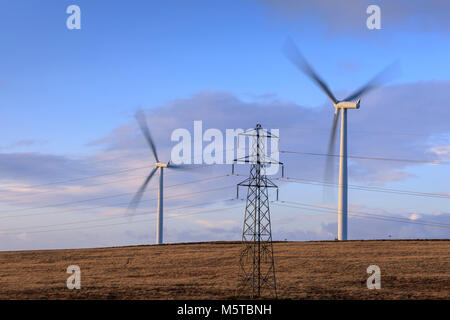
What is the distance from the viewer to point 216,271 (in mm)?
71500

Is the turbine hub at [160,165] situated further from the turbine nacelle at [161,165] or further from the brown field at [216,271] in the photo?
the brown field at [216,271]

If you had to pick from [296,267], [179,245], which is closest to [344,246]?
[296,267]

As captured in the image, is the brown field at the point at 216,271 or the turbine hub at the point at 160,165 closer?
the brown field at the point at 216,271

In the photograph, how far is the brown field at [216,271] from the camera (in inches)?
2191

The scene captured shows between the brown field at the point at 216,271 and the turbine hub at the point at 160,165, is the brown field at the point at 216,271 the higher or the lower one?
the lower one

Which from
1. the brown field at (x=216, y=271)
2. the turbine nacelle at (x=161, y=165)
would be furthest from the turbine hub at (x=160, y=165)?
the brown field at (x=216, y=271)

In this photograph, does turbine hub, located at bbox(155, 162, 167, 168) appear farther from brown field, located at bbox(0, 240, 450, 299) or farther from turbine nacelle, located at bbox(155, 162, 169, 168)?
brown field, located at bbox(0, 240, 450, 299)

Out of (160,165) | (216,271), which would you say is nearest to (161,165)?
(160,165)

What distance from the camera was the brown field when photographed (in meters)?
55.7

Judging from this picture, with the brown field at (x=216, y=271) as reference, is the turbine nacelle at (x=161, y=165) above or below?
above

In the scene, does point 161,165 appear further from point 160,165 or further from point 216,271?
point 216,271

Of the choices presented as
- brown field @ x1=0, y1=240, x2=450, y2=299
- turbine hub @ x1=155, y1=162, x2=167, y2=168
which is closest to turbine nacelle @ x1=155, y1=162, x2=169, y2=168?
turbine hub @ x1=155, y1=162, x2=167, y2=168

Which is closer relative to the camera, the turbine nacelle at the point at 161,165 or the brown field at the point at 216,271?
the brown field at the point at 216,271
